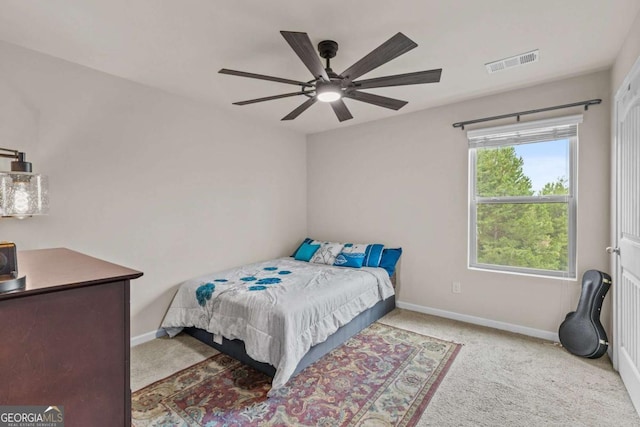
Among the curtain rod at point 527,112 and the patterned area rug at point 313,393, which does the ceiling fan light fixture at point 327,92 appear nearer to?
the curtain rod at point 527,112

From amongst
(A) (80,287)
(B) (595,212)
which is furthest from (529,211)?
(A) (80,287)

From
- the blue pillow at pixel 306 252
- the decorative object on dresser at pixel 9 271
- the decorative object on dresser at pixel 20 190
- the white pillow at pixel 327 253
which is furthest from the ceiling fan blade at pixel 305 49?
the blue pillow at pixel 306 252

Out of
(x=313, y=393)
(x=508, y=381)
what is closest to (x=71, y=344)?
(x=313, y=393)

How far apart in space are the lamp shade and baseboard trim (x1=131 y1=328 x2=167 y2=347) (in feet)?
6.57

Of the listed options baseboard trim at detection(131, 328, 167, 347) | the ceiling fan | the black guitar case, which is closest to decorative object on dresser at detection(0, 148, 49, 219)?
the ceiling fan

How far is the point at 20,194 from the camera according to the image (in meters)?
1.23

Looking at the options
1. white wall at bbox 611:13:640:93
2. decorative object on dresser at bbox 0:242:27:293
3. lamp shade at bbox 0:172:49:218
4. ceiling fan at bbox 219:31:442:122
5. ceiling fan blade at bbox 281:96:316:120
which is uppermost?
white wall at bbox 611:13:640:93

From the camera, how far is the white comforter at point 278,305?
2.24 m

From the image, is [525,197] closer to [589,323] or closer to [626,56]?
[589,323]

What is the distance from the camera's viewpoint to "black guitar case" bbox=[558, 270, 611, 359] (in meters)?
2.52

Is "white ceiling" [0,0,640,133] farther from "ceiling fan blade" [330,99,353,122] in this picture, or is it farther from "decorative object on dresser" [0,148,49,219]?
"decorative object on dresser" [0,148,49,219]

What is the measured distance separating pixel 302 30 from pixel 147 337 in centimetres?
306

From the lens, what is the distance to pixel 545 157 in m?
3.00

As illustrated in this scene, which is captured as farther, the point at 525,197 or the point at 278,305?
the point at 525,197
